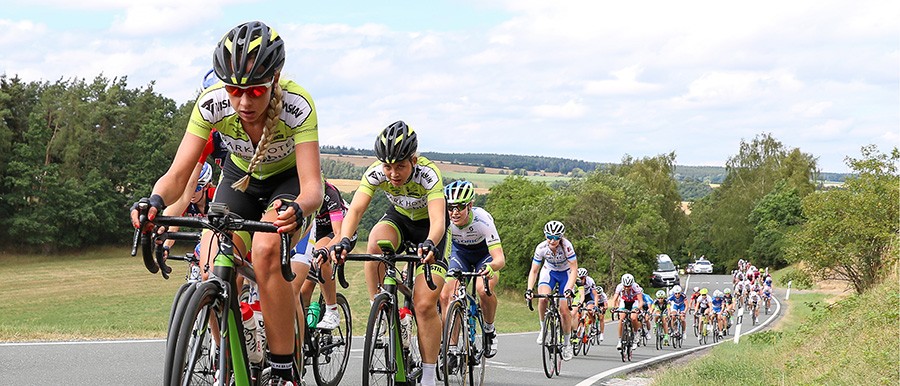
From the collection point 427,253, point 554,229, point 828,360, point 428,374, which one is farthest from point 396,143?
point 828,360

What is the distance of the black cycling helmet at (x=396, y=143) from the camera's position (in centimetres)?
768

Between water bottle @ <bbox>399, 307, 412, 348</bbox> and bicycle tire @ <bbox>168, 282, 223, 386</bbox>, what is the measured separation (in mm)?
2898

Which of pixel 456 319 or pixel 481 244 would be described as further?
pixel 481 244

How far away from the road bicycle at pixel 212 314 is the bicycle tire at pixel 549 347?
324 inches

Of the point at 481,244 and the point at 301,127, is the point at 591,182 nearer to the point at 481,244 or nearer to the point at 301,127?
the point at 481,244

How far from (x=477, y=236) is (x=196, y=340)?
6872mm

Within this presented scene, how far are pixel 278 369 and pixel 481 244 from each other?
617 centimetres

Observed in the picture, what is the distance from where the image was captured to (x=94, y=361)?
9.76m

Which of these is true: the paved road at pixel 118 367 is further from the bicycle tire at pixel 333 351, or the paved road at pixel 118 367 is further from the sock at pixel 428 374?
the sock at pixel 428 374

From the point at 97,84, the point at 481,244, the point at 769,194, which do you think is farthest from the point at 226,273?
the point at 769,194

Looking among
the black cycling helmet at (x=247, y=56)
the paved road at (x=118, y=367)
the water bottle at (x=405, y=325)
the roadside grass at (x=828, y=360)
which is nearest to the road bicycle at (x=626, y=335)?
the roadside grass at (x=828, y=360)

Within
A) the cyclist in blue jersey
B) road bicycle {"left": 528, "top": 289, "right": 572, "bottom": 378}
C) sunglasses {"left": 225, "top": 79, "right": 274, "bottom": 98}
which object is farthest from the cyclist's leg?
the cyclist in blue jersey

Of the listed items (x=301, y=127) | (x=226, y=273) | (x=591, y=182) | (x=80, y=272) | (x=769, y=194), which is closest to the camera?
(x=226, y=273)

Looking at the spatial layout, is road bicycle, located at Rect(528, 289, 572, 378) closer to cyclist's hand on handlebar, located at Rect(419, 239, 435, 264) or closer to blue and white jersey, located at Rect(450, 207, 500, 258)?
blue and white jersey, located at Rect(450, 207, 500, 258)
